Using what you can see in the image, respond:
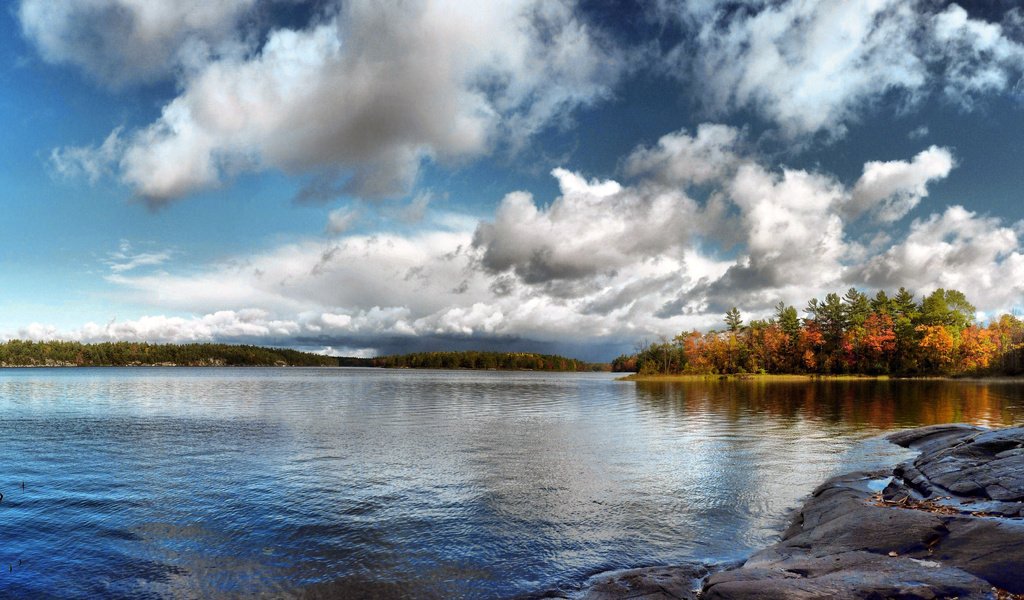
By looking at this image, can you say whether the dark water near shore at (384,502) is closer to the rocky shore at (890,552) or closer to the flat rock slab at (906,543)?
the rocky shore at (890,552)

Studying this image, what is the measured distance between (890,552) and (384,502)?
18.2 meters

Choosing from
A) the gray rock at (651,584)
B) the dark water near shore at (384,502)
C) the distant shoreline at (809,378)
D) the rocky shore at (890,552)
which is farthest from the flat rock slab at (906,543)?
the distant shoreline at (809,378)

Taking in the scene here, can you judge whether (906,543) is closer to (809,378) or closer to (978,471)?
(978,471)

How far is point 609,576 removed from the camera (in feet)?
48.6

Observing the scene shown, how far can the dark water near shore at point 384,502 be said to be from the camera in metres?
15.6

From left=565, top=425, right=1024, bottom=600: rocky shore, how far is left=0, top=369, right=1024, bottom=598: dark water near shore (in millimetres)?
1985

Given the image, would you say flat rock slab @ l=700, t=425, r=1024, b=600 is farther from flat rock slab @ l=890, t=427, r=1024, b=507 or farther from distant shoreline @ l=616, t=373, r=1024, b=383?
distant shoreline @ l=616, t=373, r=1024, b=383

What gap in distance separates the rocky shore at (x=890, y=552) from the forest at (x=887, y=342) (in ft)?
595

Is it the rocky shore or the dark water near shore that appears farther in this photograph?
the dark water near shore

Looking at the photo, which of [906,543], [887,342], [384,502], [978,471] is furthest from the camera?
[887,342]

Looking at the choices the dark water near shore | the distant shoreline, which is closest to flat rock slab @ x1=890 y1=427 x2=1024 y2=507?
the dark water near shore

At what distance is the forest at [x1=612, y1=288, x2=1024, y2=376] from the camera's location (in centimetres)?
16475

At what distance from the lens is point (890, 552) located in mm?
13539

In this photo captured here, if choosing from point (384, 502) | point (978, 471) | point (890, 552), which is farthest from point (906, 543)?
A: point (384, 502)
